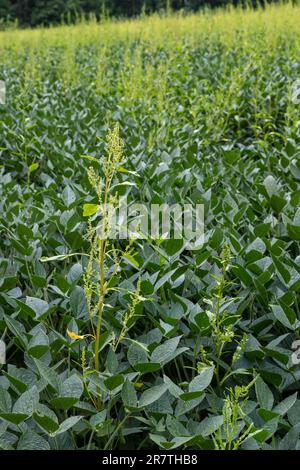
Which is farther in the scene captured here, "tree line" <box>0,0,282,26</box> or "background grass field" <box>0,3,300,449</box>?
"tree line" <box>0,0,282,26</box>

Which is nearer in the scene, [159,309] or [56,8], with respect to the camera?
[159,309]

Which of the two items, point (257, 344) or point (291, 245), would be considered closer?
point (257, 344)

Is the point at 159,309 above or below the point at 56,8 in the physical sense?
below

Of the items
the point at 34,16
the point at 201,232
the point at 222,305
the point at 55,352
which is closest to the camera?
the point at 55,352

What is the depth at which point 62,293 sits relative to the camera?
1.95 meters

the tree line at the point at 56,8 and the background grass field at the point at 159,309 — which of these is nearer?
the background grass field at the point at 159,309

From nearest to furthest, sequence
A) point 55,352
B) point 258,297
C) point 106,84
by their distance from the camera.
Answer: point 55,352
point 258,297
point 106,84

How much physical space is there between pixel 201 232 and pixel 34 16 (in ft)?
95.9

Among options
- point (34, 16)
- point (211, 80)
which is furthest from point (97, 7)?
point (211, 80)
